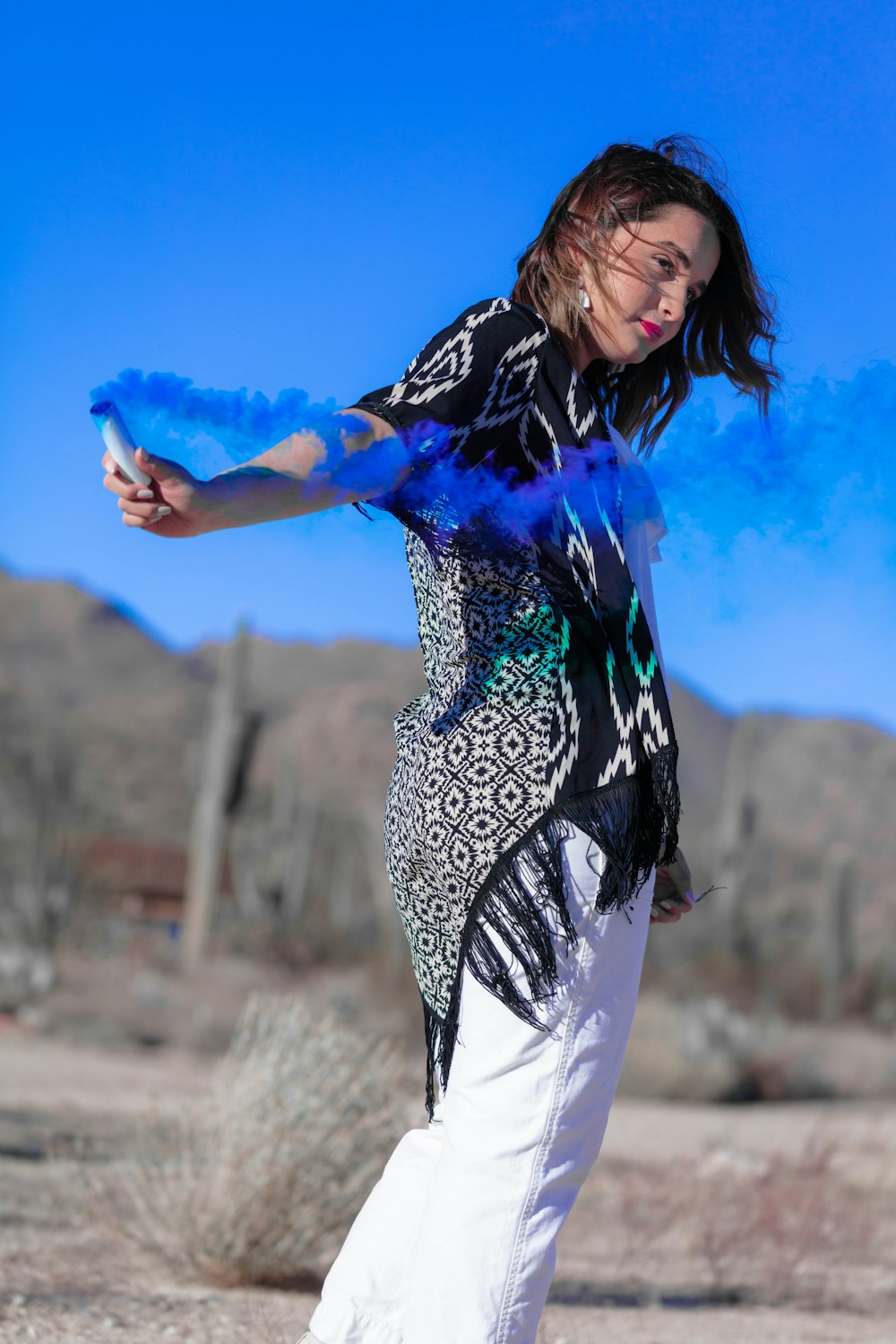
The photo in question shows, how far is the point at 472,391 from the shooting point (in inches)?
63.1

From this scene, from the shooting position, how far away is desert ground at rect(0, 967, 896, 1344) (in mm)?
3297

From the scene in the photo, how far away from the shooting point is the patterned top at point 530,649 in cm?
164

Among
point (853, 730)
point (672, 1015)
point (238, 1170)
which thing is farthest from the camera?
point (853, 730)

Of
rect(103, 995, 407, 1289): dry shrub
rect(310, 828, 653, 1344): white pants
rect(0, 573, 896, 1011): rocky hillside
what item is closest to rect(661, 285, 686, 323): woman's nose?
rect(310, 828, 653, 1344): white pants

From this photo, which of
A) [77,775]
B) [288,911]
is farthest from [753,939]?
[77,775]

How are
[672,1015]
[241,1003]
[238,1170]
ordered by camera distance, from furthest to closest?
[241,1003] → [672,1015] → [238,1170]

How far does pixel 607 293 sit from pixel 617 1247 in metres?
4.46

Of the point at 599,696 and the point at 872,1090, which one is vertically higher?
the point at 599,696

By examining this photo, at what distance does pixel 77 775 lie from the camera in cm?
4025

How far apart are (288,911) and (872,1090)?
11027mm

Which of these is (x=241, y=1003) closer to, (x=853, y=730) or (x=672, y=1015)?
(x=672, y=1015)

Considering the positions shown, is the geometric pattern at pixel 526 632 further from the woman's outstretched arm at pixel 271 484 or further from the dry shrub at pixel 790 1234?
the dry shrub at pixel 790 1234

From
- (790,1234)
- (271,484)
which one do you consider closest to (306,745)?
(790,1234)

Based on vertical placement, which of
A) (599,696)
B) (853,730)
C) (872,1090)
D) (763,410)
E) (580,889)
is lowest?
(872,1090)
